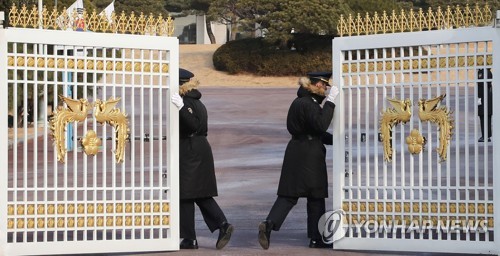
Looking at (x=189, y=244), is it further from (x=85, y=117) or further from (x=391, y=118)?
(x=391, y=118)

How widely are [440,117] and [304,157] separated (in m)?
1.41

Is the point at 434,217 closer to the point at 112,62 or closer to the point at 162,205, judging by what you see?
the point at 162,205

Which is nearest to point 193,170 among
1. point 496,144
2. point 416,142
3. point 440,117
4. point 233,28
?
point 416,142

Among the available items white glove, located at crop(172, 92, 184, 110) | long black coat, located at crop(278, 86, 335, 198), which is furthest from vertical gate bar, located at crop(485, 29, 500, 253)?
white glove, located at crop(172, 92, 184, 110)

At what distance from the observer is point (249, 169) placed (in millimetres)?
21516

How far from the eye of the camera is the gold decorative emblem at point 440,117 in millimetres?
11352

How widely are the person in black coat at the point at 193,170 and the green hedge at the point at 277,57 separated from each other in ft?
150

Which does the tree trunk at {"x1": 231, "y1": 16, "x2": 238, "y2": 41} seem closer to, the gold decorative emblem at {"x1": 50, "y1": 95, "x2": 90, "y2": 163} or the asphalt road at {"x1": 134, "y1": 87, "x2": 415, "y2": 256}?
the asphalt road at {"x1": 134, "y1": 87, "x2": 415, "y2": 256}

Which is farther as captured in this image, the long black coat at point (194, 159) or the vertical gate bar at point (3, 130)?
the long black coat at point (194, 159)

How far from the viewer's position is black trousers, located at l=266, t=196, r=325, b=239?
1206 centimetres

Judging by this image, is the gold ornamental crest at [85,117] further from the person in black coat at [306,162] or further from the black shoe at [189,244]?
the person in black coat at [306,162]

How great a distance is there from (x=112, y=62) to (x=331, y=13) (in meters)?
48.5

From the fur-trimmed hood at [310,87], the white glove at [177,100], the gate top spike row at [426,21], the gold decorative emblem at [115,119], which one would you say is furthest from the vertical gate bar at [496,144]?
the gold decorative emblem at [115,119]

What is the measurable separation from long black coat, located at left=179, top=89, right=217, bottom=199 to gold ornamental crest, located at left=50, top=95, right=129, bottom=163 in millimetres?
656
